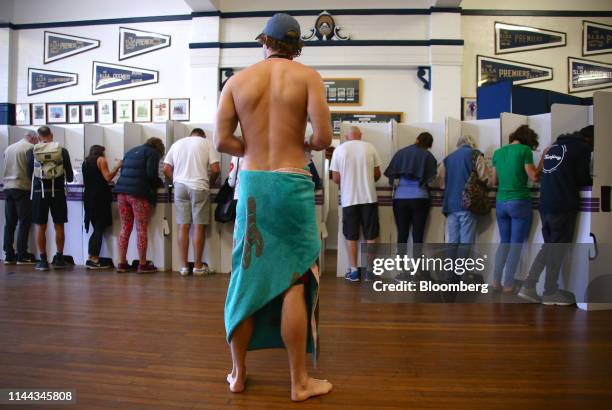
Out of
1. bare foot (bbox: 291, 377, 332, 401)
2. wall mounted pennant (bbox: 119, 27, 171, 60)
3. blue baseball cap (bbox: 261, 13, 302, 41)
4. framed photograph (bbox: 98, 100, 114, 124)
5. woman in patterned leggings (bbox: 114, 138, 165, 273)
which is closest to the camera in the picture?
bare foot (bbox: 291, 377, 332, 401)

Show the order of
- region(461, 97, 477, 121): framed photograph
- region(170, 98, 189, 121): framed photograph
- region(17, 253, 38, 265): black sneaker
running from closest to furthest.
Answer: region(17, 253, 38, 265): black sneaker
region(461, 97, 477, 121): framed photograph
region(170, 98, 189, 121): framed photograph

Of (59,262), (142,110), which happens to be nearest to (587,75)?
(142,110)

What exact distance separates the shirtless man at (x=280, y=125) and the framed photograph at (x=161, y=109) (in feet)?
21.8

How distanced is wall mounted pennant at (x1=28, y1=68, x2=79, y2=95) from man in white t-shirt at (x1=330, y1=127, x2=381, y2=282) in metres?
6.33

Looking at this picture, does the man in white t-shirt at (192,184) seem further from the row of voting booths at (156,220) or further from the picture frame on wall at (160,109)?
the picture frame on wall at (160,109)

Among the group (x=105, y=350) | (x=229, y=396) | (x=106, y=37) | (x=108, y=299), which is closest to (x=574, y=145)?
(x=229, y=396)

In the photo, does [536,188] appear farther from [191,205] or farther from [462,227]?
[191,205]

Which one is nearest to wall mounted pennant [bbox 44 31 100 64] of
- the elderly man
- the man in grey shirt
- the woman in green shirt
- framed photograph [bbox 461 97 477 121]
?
the man in grey shirt

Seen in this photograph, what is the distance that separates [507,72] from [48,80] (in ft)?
27.9

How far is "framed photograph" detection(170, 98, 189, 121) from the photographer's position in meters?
8.07

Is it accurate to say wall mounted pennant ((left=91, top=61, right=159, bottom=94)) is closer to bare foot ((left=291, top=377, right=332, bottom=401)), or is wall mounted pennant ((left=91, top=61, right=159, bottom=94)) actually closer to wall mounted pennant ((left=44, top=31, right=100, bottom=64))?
wall mounted pennant ((left=44, top=31, right=100, bottom=64))

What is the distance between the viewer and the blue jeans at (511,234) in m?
4.13

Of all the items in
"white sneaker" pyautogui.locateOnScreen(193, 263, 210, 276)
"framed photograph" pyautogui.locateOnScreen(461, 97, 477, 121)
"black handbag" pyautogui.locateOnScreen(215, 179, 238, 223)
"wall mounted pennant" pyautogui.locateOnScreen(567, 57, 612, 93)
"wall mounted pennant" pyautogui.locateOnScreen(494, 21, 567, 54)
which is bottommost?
"white sneaker" pyautogui.locateOnScreen(193, 263, 210, 276)

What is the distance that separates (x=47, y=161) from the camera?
5.08 metres
